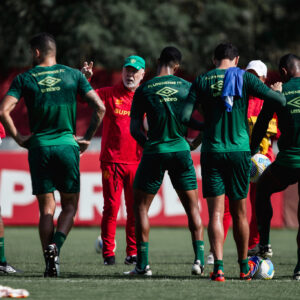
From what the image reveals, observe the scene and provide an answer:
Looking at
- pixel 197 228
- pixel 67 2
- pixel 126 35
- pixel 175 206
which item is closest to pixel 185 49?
pixel 126 35

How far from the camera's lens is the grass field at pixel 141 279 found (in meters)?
7.15

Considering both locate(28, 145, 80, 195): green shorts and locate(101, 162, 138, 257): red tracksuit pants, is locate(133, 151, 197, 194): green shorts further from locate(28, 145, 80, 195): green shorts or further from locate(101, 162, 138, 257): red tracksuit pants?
locate(101, 162, 138, 257): red tracksuit pants

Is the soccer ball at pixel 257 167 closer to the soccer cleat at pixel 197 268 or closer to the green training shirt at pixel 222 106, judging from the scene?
the soccer cleat at pixel 197 268

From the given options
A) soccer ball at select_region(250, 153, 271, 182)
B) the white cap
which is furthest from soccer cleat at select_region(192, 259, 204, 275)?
the white cap

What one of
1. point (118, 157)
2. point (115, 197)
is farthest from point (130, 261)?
point (118, 157)

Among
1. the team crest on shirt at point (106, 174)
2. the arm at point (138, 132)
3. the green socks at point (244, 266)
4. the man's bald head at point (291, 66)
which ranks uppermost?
the man's bald head at point (291, 66)

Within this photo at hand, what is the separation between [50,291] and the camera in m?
7.20

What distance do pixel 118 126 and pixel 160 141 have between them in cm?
215

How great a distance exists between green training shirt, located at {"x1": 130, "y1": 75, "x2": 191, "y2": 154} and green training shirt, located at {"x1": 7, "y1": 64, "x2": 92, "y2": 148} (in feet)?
2.33

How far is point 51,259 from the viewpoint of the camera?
8.17m

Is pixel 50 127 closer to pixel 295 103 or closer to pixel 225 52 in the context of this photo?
pixel 225 52

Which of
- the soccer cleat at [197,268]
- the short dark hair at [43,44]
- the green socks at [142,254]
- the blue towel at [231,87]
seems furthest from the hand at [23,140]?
the soccer cleat at [197,268]

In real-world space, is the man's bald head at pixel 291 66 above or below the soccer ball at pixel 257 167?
above

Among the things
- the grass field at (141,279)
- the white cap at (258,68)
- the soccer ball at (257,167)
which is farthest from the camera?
the white cap at (258,68)
